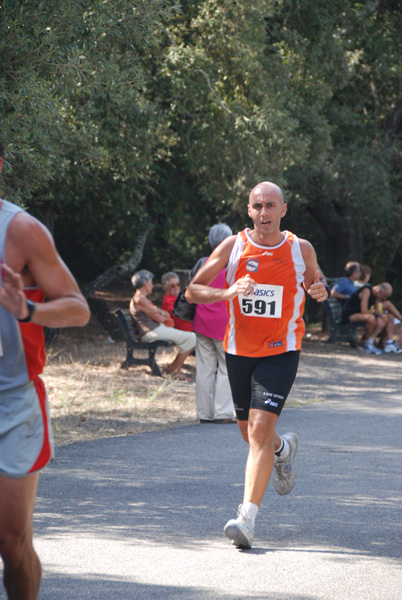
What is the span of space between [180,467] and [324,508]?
4.88ft

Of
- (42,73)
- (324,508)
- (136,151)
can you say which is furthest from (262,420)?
(136,151)

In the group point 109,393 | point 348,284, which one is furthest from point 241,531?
point 348,284

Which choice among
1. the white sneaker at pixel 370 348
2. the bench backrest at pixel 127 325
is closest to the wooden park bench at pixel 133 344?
the bench backrest at pixel 127 325

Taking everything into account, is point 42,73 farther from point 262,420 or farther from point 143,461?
point 262,420

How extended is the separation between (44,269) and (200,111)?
1204cm

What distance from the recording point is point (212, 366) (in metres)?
9.28

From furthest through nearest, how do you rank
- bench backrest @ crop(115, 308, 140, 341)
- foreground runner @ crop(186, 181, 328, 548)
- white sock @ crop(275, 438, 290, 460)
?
bench backrest @ crop(115, 308, 140, 341), white sock @ crop(275, 438, 290, 460), foreground runner @ crop(186, 181, 328, 548)

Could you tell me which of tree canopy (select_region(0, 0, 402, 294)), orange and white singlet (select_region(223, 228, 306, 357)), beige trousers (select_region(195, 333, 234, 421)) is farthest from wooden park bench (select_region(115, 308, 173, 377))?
orange and white singlet (select_region(223, 228, 306, 357))

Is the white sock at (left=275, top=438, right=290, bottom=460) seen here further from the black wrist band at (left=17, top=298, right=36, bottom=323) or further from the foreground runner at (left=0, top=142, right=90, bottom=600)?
the black wrist band at (left=17, top=298, right=36, bottom=323)

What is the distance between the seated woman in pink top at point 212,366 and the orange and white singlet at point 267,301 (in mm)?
3809

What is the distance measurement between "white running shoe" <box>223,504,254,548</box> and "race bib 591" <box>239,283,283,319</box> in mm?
1070

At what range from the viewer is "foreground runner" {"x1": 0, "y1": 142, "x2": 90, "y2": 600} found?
3.00 metres

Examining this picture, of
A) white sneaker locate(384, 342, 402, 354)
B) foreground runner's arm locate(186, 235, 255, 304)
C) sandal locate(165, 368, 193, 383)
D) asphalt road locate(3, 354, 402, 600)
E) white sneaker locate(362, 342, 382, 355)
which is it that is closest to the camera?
asphalt road locate(3, 354, 402, 600)

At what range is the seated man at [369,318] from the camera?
1680 centimetres
